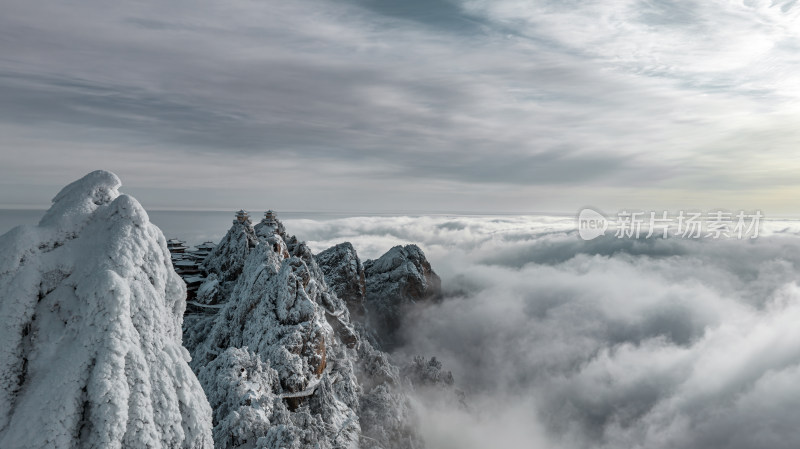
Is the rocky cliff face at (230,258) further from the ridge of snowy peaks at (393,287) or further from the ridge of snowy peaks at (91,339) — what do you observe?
the ridge of snowy peaks at (393,287)

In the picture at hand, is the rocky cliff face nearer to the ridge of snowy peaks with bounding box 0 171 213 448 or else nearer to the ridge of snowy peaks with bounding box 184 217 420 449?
the ridge of snowy peaks with bounding box 184 217 420 449

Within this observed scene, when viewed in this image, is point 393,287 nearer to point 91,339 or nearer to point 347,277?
point 347,277

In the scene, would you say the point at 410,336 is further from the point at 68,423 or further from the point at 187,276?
the point at 68,423

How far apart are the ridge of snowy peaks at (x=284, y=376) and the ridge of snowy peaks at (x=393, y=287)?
53299mm

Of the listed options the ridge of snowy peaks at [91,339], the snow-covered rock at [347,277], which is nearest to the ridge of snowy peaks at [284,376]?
the ridge of snowy peaks at [91,339]

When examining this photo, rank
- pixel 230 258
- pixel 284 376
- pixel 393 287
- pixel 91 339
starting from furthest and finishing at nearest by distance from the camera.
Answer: pixel 393 287 < pixel 230 258 < pixel 284 376 < pixel 91 339

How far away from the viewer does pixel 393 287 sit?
104m

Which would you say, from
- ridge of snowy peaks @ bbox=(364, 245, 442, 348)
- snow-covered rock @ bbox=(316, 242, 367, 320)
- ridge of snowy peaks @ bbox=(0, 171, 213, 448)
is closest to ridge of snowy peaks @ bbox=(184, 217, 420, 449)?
ridge of snowy peaks @ bbox=(0, 171, 213, 448)

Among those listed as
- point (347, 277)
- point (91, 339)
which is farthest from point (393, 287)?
point (91, 339)

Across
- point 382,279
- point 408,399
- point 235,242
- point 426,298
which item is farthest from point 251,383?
point 426,298

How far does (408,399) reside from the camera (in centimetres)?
5000

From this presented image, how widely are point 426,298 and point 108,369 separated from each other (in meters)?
106

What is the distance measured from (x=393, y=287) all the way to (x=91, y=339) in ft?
312

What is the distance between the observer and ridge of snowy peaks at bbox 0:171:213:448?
9.65 meters
